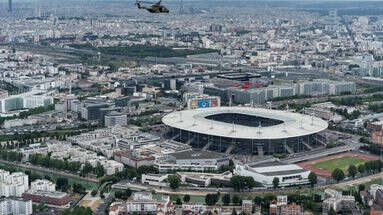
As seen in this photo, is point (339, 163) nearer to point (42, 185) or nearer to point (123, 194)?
point (123, 194)

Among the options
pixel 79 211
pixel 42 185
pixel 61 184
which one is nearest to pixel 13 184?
pixel 42 185

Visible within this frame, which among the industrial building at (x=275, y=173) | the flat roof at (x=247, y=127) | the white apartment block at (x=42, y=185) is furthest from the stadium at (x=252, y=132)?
the white apartment block at (x=42, y=185)

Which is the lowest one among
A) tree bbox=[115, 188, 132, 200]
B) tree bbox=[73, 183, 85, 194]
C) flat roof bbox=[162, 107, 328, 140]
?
tree bbox=[73, 183, 85, 194]

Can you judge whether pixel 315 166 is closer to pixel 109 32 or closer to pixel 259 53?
pixel 259 53

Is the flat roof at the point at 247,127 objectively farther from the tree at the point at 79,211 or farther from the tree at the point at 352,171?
the tree at the point at 79,211

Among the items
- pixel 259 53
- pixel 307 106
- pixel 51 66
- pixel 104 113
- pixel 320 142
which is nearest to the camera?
pixel 320 142

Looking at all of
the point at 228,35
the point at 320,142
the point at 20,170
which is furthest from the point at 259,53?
the point at 20,170

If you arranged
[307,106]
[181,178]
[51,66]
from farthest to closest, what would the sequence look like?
1. [51,66]
2. [307,106]
3. [181,178]

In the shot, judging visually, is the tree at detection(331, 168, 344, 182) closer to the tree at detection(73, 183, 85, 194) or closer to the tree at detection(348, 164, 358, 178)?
the tree at detection(348, 164, 358, 178)

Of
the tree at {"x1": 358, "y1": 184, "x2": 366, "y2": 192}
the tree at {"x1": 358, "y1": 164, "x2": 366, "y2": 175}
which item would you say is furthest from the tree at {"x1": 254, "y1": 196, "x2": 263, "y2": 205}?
the tree at {"x1": 358, "y1": 164, "x2": 366, "y2": 175}
